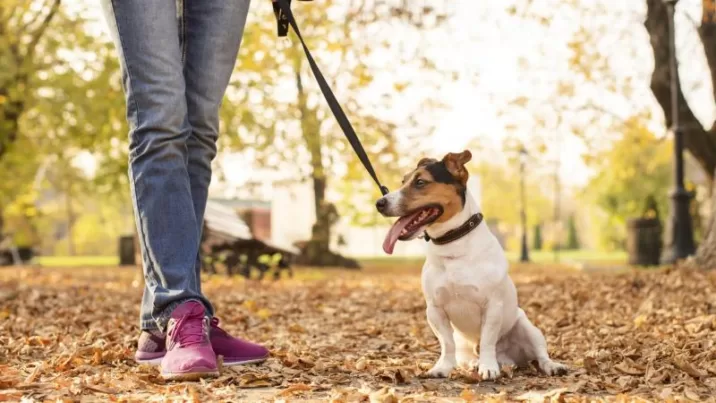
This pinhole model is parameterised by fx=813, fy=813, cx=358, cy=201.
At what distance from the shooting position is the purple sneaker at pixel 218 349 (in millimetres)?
3244

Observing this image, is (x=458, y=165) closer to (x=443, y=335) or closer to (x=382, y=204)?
(x=382, y=204)

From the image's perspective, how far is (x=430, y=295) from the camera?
3.36 meters

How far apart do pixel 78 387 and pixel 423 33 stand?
11219mm

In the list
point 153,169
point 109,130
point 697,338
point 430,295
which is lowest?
point 697,338

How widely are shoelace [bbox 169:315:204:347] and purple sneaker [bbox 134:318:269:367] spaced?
26 centimetres

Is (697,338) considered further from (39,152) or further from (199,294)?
(39,152)

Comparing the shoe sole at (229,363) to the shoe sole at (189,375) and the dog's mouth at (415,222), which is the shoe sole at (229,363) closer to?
the shoe sole at (189,375)

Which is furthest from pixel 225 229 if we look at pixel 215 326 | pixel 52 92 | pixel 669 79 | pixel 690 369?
pixel 690 369

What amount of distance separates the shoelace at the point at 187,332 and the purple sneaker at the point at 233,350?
29 centimetres

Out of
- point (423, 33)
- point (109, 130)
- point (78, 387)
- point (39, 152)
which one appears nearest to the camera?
point (78, 387)

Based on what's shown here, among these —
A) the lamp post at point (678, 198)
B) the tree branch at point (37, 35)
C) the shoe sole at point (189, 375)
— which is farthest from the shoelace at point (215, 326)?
the tree branch at point (37, 35)

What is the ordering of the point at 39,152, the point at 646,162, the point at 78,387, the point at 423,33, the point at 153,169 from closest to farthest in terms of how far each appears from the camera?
1. the point at 78,387
2. the point at 153,169
3. the point at 423,33
4. the point at 39,152
5. the point at 646,162

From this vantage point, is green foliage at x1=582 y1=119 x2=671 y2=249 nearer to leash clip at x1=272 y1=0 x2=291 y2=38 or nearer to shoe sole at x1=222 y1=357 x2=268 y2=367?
leash clip at x1=272 y1=0 x2=291 y2=38

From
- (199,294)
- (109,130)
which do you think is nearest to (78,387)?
(199,294)
